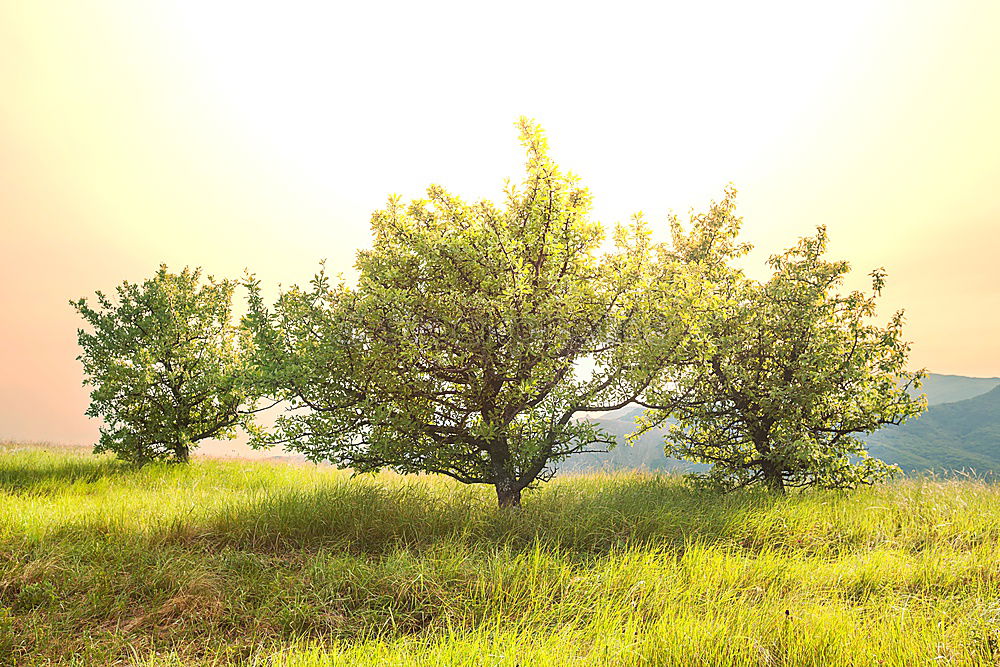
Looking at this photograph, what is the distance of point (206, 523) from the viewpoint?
8.41m

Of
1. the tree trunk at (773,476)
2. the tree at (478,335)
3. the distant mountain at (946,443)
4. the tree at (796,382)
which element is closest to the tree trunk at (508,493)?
the tree at (478,335)

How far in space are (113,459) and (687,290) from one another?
52.1ft

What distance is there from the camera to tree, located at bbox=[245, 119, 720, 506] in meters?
8.50

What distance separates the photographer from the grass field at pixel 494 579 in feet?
16.7

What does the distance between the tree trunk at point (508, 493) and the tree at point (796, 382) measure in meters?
3.87

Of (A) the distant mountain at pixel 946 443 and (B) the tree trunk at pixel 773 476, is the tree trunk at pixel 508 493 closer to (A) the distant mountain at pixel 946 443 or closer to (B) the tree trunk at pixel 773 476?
(B) the tree trunk at pixel 773 476

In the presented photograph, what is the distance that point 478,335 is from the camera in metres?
8.80

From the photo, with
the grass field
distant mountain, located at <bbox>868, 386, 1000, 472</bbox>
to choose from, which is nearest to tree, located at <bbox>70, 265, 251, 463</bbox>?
the grass field

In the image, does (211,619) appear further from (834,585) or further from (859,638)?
(834,585)

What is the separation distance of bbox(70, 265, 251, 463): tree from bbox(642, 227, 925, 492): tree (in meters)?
11.5

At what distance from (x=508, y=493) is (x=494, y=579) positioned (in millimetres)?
2977

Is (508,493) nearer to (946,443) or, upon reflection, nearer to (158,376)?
(158,376)

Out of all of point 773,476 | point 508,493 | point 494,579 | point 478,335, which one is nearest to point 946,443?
point 773,476

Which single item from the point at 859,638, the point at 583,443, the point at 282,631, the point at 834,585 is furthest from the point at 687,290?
the point at 282,631
